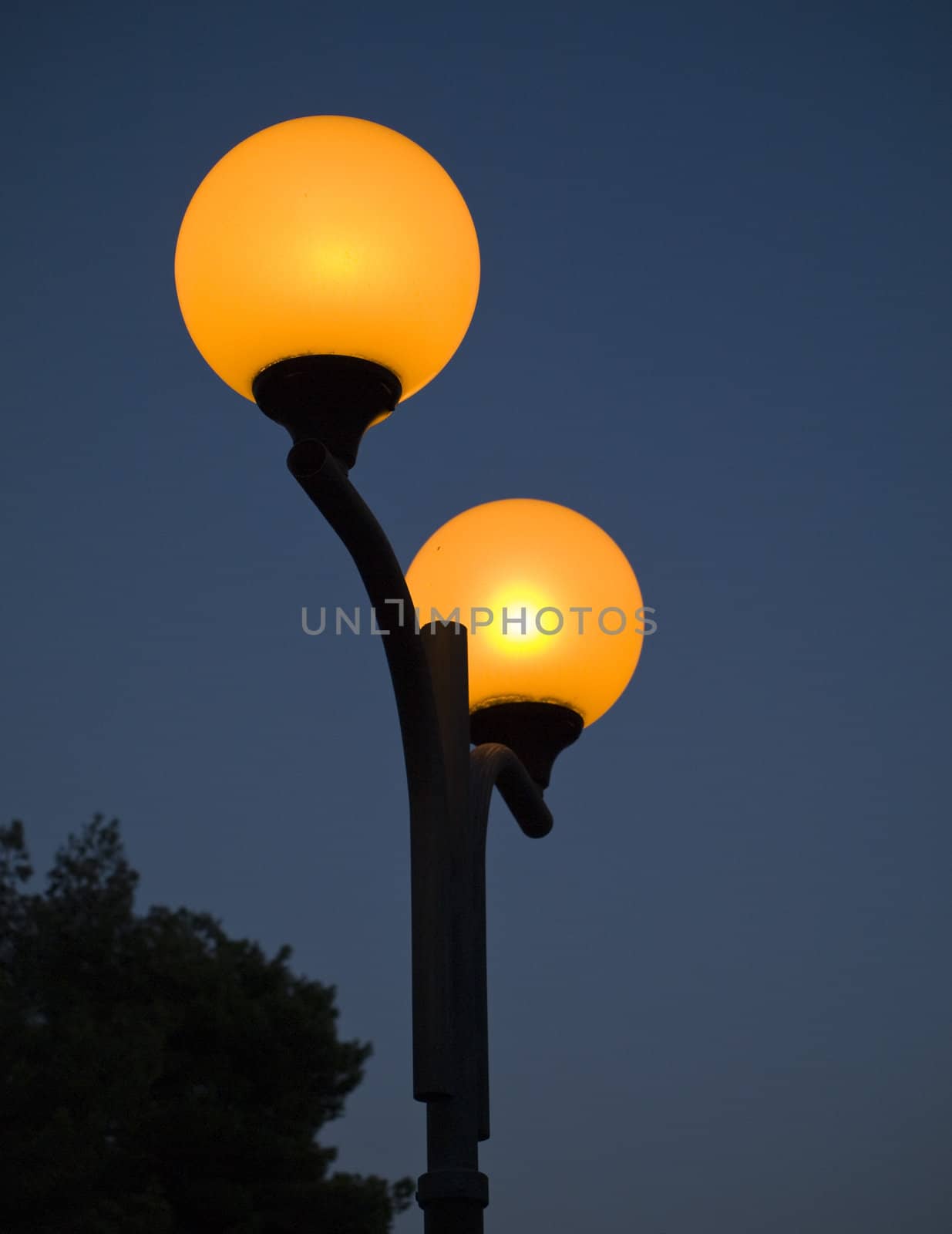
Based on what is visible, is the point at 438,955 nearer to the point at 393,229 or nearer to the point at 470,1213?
the point at 470,1213

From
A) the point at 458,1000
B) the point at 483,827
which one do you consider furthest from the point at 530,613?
the point at 458,1000

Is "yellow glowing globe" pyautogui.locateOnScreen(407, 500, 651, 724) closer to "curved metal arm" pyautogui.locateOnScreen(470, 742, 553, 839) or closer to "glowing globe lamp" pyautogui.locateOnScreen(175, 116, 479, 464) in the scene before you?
"curved metal arm" pyautogui.locateOnScreen(470, 742, 553, 839)

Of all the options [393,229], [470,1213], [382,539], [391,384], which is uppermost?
[393,229]

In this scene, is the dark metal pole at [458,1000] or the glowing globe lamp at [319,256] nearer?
the dark metal pole at [458,1000]

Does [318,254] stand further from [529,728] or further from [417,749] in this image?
→ [529,728]

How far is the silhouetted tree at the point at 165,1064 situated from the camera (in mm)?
15367

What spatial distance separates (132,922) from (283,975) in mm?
2246

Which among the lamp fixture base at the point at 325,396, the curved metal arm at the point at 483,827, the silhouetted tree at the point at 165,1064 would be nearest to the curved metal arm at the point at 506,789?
the curved metal arm at the point at 483,827

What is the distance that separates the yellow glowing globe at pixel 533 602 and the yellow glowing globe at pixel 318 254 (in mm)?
651

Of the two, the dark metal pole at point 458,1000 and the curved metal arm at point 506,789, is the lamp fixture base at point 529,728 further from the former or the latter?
the dark metal pole at point 458,1000

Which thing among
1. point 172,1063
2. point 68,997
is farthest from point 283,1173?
point 68,997

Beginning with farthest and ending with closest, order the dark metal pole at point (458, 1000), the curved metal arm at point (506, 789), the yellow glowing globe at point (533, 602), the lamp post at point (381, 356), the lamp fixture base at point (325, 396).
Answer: the yellow glowing globe at point (533, 602)
the curved metal arm at point (506, 789)
the lamp fixture base at point (325, 396)
the lamp post at point (381, 356)
the dark metal pole at point (458, 1000)

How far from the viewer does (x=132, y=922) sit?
20844mm

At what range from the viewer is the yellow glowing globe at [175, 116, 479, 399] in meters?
2.46
